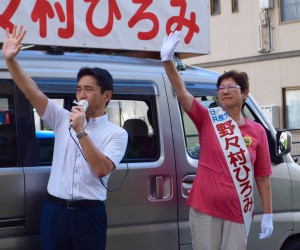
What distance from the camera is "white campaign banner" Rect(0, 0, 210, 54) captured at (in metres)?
3.62

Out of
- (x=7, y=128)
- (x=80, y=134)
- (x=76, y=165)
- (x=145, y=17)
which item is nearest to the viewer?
(x=80, y=134)

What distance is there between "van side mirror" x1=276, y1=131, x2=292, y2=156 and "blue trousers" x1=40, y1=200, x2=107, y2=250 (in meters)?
1.83

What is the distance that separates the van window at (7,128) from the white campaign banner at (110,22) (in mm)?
331

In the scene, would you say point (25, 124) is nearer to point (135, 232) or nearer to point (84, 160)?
point (84, 160)

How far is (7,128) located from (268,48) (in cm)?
1504

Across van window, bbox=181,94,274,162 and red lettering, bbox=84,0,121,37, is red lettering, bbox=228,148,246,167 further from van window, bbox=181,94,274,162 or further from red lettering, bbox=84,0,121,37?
red lettering, bbox=84,0,121,37

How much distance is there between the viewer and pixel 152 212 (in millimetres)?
3908

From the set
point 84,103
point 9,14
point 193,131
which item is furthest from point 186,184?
point 9,14

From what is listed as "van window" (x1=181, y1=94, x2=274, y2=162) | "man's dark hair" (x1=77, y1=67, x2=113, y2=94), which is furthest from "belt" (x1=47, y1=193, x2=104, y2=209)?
"van window" (x1=181, y1=94, x2=274, y2=162)

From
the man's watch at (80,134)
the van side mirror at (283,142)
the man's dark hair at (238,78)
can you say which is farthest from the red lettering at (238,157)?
the man's watch at (80,134)

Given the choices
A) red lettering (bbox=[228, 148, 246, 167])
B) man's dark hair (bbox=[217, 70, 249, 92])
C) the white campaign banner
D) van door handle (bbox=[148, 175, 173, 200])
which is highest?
the white campaign banner

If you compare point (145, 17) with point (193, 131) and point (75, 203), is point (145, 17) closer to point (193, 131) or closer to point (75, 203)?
point (193, 131)

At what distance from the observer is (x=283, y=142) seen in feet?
14.7

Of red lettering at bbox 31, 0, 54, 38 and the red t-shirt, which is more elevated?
red lettering at bbox 31, 0, 54, 38
